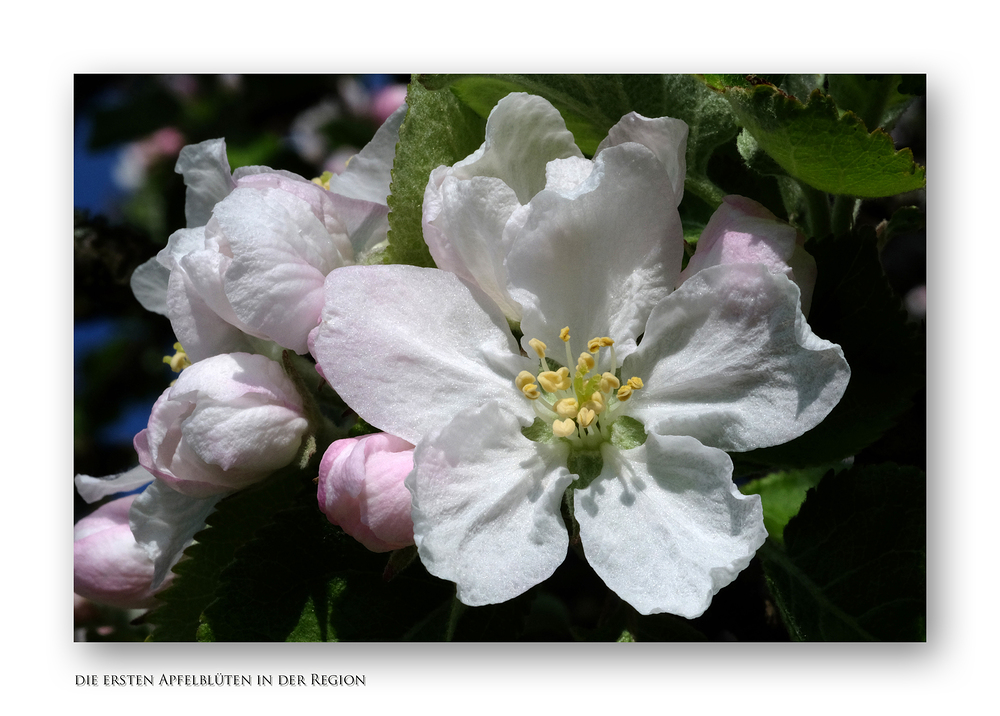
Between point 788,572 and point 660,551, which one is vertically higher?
point 660,551

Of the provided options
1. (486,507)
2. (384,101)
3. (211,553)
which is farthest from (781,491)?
(384,101)

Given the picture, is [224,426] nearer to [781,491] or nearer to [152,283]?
[152,283]

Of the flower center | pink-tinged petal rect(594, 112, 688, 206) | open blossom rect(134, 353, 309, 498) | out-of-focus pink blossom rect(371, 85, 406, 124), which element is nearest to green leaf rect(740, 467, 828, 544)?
the flower center

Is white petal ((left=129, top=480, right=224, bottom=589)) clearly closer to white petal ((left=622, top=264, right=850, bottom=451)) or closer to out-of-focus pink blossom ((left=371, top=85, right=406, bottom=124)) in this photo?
white petal ((left=622, top=264, right=850, bottom=451))

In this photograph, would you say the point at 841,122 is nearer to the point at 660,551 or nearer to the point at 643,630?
the point at 660,551

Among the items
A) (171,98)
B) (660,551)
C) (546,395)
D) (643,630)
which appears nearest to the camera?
(660,551)

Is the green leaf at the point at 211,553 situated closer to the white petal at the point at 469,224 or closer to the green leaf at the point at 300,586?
the green leaf at the point at 300,586

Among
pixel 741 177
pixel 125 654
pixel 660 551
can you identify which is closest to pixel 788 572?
pixel 660 551
